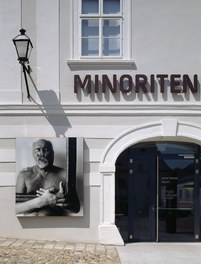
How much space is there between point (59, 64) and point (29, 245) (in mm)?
3915

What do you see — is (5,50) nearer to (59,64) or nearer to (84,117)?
(59,64)

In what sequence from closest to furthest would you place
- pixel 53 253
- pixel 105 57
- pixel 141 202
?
1. pixel 53 253
2. pixel 105 57
3. pixel 141 202

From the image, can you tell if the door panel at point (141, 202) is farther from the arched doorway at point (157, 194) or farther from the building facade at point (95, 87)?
the building facade at point (95, 87)

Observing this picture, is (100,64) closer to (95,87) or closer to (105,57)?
(105,57)

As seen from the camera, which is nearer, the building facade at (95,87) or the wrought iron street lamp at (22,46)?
the wrought iron street lamp at (22,46)

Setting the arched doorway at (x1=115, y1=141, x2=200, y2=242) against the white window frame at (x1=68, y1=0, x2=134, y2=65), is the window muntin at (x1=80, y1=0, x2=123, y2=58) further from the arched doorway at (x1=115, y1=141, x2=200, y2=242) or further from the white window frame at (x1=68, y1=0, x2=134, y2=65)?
the arched doorway at (x1=115, y1=141, x2=200, y2=242)

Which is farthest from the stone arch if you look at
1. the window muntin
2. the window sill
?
the window muntin

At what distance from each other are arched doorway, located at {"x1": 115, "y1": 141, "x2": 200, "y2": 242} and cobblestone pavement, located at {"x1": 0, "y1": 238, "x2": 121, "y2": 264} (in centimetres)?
130

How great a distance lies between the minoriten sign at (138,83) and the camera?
32.7 ft

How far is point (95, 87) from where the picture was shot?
9.99 m

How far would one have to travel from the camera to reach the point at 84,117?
10000 millimetres

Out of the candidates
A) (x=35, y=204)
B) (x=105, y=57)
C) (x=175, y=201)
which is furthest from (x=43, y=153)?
(x=175, y=201)

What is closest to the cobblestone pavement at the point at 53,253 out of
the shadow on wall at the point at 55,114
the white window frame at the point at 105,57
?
the shadow on wall at the point at 55,114

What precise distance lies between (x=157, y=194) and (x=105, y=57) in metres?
3.39
